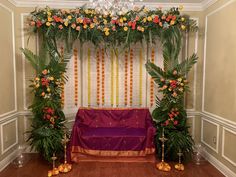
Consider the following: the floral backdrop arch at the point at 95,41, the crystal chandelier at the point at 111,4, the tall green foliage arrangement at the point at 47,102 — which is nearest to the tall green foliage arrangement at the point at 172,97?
the floral backdrop arch at the point at 95,41

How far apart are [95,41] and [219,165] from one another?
2917 millimetres

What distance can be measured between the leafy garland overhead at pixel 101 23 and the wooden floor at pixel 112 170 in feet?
6.88

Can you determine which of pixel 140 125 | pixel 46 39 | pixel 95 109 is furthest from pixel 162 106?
pixel 46 39

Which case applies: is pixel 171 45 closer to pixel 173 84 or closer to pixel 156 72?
pixel 156 72

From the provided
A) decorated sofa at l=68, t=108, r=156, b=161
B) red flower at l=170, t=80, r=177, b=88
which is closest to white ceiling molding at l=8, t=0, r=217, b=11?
red flower at l=170, t=80, r=177, b=88

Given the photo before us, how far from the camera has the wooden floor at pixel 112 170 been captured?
9.71 ft

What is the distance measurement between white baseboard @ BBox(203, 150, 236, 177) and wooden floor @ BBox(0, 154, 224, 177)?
0.06m

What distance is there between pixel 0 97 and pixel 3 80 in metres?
0.29

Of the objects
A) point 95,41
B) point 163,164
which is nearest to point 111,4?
point 95,41

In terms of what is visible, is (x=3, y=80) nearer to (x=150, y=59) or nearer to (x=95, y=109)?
(x=95, y=109)

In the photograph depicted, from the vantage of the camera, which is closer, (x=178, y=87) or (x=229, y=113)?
(x=229, y=113)

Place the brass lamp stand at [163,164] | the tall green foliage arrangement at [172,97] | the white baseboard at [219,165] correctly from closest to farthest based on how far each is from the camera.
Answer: the white baseboard at [219,165] → the brass lamp stand at [163,164] → the tall green foliage arrangement at [172,97]

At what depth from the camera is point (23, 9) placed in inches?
142

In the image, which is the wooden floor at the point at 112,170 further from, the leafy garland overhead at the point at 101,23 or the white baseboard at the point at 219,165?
the leafy garland overhead at the point at 101,23
